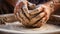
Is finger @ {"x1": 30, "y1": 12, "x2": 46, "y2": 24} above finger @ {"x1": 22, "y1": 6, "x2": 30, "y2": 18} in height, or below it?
below

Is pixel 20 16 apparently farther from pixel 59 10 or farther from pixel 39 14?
pixel 59 10

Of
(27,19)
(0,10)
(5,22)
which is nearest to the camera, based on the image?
(27,19)

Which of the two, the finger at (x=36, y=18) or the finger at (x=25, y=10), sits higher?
the finger at (x=25, y=10)

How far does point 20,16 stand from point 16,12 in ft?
0.09

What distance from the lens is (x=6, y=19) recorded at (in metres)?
0.70

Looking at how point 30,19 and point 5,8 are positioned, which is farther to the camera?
point 5,8

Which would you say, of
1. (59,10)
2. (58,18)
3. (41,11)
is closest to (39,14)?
(41,11)

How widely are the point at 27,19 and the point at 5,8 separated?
0.33 m

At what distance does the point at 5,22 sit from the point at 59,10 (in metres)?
0.31

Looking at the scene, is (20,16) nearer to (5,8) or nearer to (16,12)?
(16,12)

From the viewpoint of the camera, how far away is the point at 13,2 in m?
0.86

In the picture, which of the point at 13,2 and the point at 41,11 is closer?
the point at 41,11

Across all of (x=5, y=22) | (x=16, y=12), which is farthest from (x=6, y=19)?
(x=16, y=12)

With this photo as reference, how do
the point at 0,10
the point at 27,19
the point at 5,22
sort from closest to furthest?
the point at 27,19
the point at 5,22
the point at 0,10
